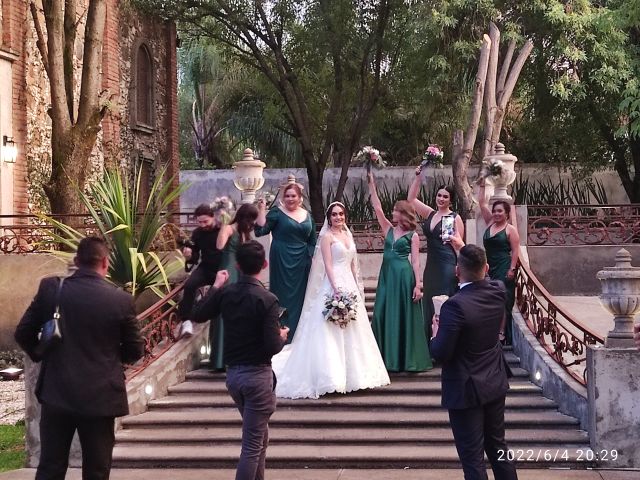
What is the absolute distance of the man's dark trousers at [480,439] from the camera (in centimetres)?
526

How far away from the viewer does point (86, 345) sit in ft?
16.7

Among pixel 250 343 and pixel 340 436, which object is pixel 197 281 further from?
pixel 250 343

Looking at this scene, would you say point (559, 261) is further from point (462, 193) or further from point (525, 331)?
point (525, 331)

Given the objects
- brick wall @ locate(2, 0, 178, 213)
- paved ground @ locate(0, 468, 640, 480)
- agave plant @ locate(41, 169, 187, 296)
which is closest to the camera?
paved ground @ locate(0, 468, 640, 480)

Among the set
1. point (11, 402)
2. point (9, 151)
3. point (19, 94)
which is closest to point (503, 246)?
point (11, 402)

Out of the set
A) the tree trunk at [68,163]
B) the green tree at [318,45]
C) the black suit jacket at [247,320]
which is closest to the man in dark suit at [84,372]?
the black suit jacket at [247,320]

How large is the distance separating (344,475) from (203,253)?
2.88 meters

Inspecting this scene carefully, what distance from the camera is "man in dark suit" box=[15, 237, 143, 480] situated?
16.6 feet

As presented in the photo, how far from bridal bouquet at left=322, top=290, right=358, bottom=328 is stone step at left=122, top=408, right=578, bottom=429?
0.88 meters

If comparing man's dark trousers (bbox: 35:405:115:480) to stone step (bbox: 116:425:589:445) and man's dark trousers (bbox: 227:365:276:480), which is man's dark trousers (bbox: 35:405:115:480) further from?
stone step (bbox: 116:425:589:445)

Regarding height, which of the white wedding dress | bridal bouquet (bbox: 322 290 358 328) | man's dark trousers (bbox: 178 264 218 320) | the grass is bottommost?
the grass

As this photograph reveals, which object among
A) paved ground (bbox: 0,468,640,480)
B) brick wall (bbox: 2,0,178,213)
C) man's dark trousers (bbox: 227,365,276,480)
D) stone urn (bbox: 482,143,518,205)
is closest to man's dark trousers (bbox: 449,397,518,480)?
man's dark trousers (bbox: 227,365,276,480)

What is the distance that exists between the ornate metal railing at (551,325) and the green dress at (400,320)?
125cm

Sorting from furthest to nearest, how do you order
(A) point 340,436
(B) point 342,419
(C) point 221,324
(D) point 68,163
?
(D) point 68,163 < (C) point 221,324 < (B) point 342,419 < (A) point 340,436
